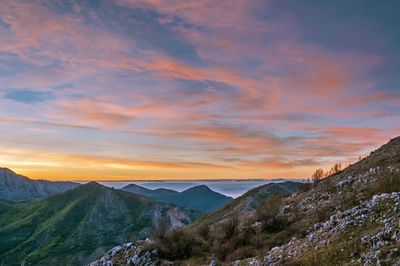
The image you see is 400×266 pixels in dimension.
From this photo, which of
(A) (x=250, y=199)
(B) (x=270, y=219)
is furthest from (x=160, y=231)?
(A) (x=250, y=199)

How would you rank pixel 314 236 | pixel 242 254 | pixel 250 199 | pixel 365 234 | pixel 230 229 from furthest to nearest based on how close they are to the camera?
pixel 250 199 → pixel 230 229 → pixel 242 254 → pixel 314 236 → pixel 365 234

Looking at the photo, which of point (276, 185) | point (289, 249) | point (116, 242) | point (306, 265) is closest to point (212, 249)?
point (289, 249)

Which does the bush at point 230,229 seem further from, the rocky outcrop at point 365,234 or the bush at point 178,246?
the rocky outcrop at point 365,234

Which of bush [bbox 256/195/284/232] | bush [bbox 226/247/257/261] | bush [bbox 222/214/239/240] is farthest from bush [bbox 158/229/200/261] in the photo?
bush [bbox 256/195/284/232]

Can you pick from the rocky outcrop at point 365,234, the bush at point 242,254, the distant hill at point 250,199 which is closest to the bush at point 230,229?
the bush at point 242,254

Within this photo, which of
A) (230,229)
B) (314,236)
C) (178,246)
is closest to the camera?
(314,236)

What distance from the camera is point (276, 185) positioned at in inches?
4446

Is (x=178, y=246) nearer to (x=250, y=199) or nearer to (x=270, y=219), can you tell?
(x=270, y=219)

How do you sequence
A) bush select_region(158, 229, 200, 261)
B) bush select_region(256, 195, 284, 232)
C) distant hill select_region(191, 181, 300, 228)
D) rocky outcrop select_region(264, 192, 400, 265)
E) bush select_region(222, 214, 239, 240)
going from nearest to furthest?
1. rocky outcrop select_region(264, 192, 400, 265)
2. bush select_region(158, 229, 200, 261)
3. bush select_region(256, 195, 284, 232)
4. bush select_region(222, 214, 239, 240)
5. distant hill select_region(191, 181, 300, 228)

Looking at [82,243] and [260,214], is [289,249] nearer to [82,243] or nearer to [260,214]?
[260,214]

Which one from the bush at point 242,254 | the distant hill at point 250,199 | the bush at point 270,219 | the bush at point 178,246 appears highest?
the bush at point 270,219

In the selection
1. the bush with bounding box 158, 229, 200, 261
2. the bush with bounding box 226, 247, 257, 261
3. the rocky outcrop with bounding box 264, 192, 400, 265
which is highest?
the rocky outcrop with bounding box 264, 192, 400, 265

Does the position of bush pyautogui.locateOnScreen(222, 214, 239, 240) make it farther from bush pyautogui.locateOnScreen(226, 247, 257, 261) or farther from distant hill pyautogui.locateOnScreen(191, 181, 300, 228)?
distant hill pyautogui.locateOnScreen(191, 181, 300, 228)

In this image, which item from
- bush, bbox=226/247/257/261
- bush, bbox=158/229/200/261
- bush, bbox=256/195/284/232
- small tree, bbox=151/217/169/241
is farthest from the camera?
small tree, bbox=151/217/169/241
